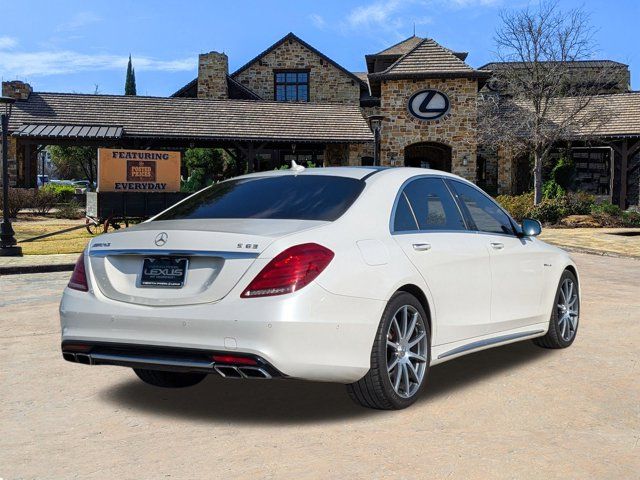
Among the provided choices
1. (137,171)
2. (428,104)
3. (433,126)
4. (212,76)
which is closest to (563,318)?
(137,171)

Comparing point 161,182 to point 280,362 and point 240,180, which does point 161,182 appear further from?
point 280,362

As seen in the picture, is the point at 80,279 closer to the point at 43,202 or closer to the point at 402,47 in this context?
the point at 43,202

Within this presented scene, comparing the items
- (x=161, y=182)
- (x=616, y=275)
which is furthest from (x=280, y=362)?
(x=161, y=182)

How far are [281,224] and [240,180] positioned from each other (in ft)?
4.16

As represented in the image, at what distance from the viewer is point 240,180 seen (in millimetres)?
5758

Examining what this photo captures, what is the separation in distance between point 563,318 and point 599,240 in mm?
15276

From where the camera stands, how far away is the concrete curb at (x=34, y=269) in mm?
13617

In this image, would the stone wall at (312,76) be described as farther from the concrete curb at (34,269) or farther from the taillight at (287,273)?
the taillight at (287,273)

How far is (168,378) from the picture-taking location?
18.0 ft

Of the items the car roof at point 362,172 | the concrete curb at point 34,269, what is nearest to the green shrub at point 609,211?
the concrete curb at point 34,269

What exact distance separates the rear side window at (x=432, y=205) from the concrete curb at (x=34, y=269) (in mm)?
10078

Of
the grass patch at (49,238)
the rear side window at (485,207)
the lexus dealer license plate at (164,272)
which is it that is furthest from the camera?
the grass patch at (49,238)

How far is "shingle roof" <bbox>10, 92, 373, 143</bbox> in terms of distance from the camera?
34812mm

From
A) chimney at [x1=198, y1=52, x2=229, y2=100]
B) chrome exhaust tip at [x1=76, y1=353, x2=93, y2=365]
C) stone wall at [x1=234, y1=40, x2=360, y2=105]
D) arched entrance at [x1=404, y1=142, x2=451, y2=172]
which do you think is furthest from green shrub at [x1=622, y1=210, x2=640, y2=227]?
chrome exhaust tip at [x1=76, y1=353, x2=93, y2=365]
